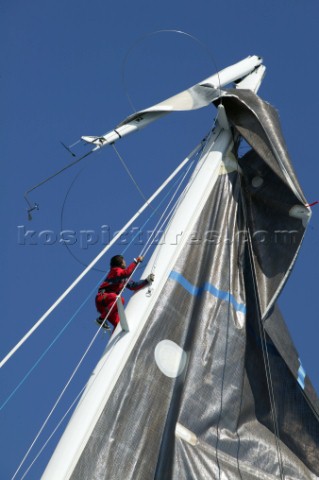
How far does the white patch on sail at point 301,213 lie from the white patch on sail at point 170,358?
2.41 m

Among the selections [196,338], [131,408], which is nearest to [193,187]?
[196,338]

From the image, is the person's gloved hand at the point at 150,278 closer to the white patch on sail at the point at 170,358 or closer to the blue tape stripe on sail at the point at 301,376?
the white patch on sail at the point at 170,358

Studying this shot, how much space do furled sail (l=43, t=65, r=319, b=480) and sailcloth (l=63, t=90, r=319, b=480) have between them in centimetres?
1

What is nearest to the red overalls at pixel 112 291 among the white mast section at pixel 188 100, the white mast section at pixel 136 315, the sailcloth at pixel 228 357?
the white mast section at pixel 136 315

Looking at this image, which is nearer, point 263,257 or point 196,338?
point 196,338

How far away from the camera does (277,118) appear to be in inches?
618

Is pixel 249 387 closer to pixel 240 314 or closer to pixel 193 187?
pixel 240 314

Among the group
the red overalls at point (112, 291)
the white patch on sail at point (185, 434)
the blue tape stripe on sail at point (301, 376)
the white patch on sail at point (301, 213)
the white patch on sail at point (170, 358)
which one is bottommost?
the blue tape stripe on sail at point (301, 376)

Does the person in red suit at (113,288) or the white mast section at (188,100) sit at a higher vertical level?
the white mast section at (188,100)

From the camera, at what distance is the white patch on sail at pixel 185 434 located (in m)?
13.1

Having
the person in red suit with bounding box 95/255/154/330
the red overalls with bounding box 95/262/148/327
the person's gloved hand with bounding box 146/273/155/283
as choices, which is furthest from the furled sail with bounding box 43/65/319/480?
the red overalls with bounding box 95/262/148/327

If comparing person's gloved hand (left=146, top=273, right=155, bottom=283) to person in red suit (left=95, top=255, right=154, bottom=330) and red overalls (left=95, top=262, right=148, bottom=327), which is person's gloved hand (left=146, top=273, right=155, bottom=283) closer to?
person in red suit (left=95, top=255, right=154, bottom=330)

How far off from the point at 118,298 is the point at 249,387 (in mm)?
2057

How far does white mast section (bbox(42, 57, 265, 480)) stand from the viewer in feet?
39.7
